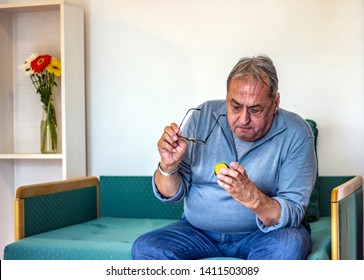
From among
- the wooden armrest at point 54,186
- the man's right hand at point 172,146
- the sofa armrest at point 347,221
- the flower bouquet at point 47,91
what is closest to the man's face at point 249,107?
the man's right hand at point 172,146

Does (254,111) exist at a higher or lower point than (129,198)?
higher

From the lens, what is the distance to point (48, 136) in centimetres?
389

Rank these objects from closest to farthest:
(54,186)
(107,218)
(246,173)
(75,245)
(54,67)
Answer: (246,173), (75,245), (54,186), (107,218), (54,67)

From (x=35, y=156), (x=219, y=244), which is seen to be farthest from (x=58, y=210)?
(x=219, y=244)

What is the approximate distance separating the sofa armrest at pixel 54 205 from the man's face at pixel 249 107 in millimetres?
1059

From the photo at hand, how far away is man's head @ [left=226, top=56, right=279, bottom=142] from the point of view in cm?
248

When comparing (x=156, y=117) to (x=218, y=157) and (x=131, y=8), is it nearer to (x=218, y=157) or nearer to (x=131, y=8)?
(x=131, y=8)

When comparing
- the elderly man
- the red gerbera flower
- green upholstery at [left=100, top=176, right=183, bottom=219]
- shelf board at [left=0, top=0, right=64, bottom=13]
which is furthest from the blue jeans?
shelf board at [left=0, top=0, right=64, bottom=13]

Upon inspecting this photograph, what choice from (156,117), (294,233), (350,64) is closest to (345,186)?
(294,233)

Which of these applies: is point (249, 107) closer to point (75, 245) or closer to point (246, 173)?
point (246, 173)

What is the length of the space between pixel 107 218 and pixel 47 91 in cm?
78

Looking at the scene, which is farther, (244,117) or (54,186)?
(54,186)

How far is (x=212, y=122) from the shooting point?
2.68m
